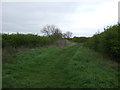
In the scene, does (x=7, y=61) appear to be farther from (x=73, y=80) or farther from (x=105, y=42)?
(x=105, y=42)

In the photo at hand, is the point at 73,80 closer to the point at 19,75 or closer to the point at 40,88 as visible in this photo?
the point at 40,88

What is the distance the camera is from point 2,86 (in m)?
5.71

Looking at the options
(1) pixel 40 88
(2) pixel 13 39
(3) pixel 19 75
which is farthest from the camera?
(2) pixel 13 39

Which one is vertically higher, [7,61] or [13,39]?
[13,39]

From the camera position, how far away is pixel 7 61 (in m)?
10.2

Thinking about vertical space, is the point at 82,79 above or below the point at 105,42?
below

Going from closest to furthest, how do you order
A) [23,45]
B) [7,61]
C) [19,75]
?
[19,75] → [7,61] → [23,45]

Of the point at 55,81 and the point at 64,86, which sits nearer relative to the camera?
the point at 64,86

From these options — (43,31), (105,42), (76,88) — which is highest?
(43,31)

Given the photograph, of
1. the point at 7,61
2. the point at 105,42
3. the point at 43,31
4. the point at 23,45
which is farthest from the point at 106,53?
the point at 43,31

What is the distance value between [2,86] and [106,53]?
33.7 feet

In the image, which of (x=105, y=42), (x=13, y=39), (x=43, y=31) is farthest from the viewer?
(x=43, y=31)

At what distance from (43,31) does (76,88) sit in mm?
59427

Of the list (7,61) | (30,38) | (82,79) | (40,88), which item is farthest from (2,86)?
(30,38)
